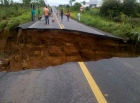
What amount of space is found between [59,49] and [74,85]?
6866mm

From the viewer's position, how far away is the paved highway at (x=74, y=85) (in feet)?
12.7

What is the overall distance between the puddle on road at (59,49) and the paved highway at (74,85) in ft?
13.7

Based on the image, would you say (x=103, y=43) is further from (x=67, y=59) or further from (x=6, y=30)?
(x=6, y=30)

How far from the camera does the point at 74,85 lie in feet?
14.9

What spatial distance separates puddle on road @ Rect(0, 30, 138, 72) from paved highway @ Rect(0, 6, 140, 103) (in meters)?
4.19

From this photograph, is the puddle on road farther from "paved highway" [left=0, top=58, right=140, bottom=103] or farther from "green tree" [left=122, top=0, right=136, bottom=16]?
"green tree" [left=122, top=0, right=136, bottom=16]

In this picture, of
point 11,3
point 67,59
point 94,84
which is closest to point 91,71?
point 94,84

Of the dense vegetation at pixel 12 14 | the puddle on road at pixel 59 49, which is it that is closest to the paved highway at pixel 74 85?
the puddle on road at pixel 59 49

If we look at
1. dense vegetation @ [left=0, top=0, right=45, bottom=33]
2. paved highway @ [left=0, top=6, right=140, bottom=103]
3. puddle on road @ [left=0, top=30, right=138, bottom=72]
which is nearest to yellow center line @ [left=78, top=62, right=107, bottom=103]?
paved highway @ [left=0, top=6, right=140, bottom=103]

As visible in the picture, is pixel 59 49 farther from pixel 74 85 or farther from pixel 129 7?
pixel 129 7

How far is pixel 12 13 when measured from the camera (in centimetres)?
3597

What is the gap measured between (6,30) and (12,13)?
21405 millimetres

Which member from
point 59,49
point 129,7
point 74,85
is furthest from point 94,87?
point 129,7

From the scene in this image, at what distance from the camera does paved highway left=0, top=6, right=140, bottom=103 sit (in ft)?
12.7
